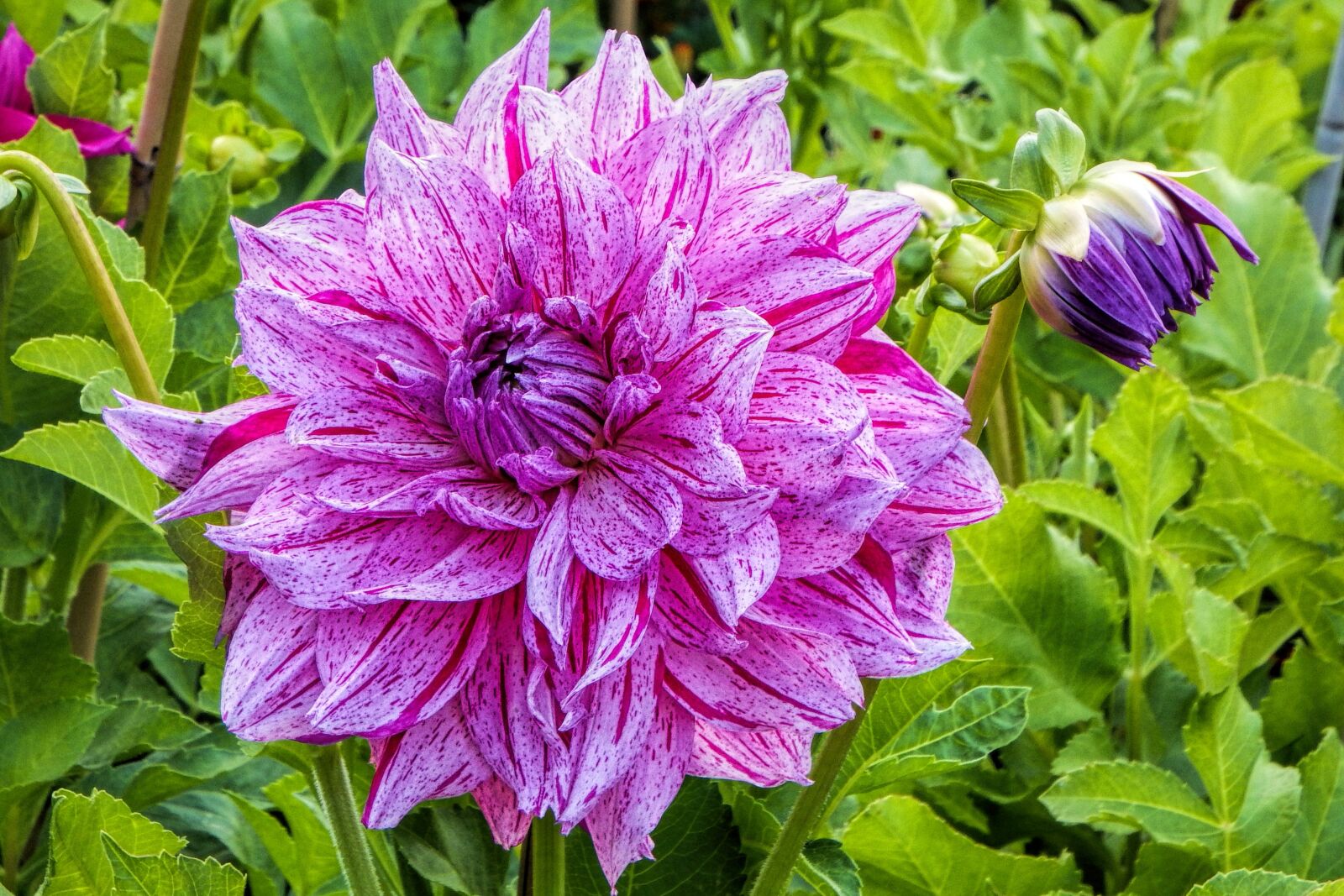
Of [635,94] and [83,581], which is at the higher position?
[635,94]

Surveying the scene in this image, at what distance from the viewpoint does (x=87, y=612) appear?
72cm

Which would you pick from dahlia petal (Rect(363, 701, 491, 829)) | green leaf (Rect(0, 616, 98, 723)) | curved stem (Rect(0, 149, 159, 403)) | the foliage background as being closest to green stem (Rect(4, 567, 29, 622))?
the foliage background

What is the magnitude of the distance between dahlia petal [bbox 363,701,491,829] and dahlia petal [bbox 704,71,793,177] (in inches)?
7.2

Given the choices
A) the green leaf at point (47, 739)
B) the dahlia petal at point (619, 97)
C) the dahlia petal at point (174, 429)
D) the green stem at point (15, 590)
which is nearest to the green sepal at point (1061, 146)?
the dahlia petal at point (619, 97)

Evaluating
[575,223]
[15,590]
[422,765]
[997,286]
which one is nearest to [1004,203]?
[997,286]

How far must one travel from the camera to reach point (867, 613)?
378mm

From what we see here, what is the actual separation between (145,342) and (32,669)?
19 cm

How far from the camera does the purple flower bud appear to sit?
0.38 meters

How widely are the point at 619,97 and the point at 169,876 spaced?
303mm

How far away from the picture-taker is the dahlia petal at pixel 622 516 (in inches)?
14.2

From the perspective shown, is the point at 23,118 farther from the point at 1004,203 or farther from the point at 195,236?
the point at 1004,203

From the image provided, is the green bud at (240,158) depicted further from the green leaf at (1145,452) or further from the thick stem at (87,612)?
the green leaf at (1145,452)

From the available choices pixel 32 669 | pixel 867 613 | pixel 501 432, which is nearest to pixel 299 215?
pixel 501 432

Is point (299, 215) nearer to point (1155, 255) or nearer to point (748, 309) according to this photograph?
point (748, 309)
